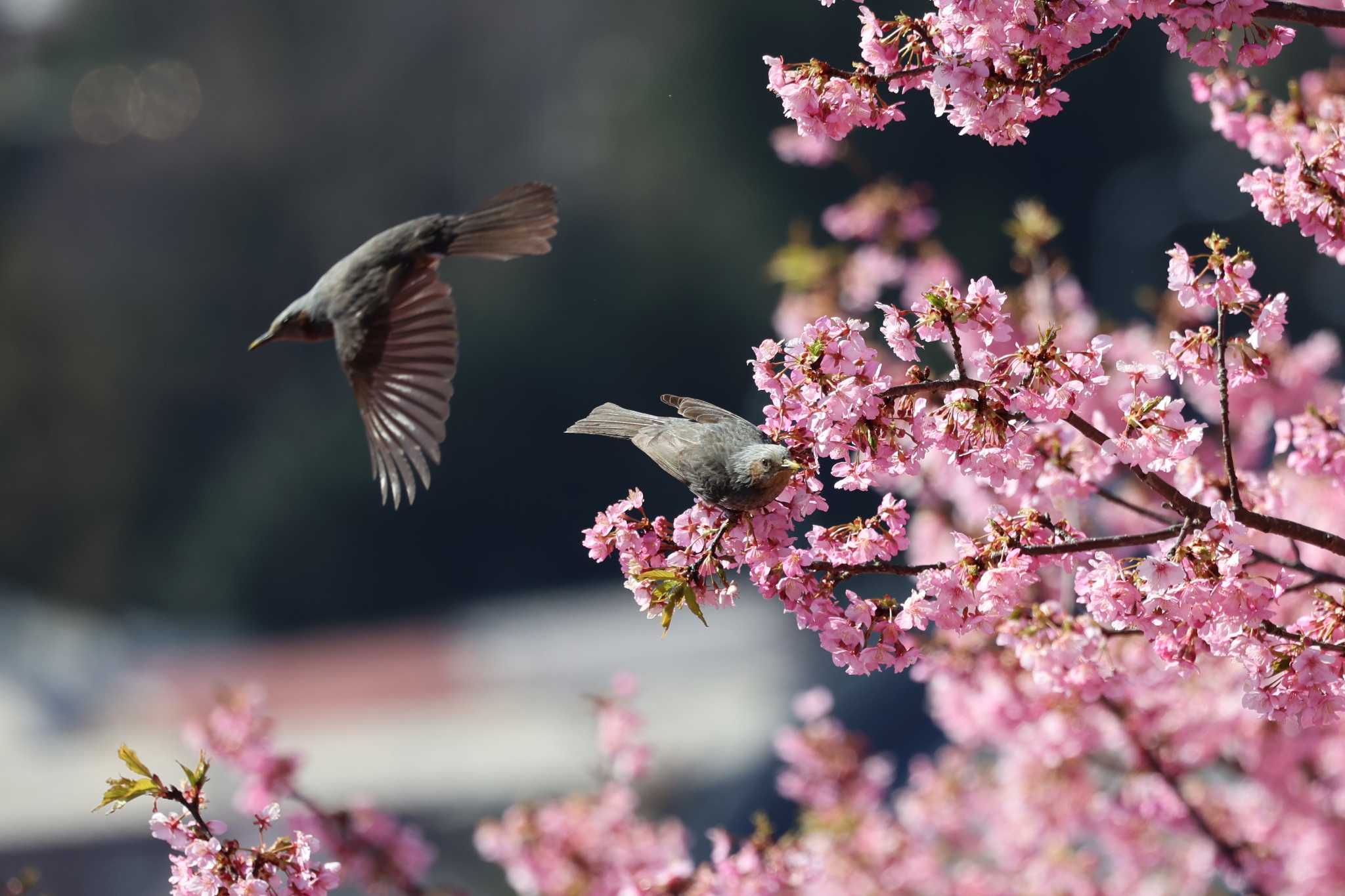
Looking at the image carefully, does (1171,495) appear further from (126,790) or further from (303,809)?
(303,809)

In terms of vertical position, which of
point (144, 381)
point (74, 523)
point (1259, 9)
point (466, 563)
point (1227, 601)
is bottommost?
point (1227, 601)

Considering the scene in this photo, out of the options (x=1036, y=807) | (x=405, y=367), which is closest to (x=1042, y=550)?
(x=405, y=367)

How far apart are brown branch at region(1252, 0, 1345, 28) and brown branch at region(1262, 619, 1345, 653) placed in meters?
0.68

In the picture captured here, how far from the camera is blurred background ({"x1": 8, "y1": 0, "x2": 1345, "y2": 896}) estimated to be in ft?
25.8

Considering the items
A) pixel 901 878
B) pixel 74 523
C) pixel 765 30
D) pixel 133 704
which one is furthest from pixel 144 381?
pixel 901 878

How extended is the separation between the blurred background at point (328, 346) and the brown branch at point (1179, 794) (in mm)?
5178

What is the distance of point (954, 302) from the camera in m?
1.42

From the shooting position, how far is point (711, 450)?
4.97ft

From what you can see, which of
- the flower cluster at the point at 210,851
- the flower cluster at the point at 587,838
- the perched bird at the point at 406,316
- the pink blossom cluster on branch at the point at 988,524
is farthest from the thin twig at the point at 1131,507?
the flower cluster at the point at 587,838

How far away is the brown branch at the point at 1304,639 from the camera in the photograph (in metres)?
1.42

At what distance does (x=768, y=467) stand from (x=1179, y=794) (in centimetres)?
138

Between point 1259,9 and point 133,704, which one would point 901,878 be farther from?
point 133,704

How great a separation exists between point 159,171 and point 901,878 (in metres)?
6.96

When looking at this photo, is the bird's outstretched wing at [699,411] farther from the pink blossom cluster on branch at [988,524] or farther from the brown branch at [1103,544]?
the brown branch at [1103,544]
